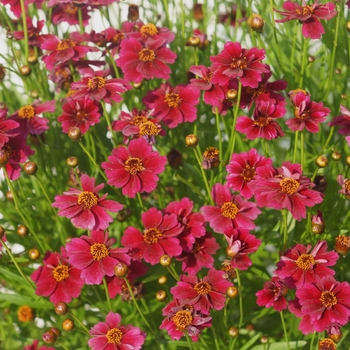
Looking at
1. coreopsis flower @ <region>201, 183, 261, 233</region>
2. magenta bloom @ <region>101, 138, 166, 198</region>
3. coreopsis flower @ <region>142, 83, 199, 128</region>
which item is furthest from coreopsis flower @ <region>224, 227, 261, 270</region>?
coreopsis flower @ <region>142, 83, 199, 128</region>

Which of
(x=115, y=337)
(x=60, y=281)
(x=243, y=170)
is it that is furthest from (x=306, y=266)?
(x=60, y=281)

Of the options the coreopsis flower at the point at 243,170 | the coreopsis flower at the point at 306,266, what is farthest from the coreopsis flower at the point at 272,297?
the coreopsis flower at the point at 243,170

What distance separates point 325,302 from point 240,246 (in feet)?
0.49

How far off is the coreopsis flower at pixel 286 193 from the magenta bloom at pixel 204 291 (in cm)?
15

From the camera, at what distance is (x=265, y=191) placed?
2.84ft

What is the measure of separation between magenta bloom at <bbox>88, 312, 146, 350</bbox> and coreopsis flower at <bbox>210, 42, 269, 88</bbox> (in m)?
0.42

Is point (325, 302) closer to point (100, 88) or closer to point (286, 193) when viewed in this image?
point (286, 193)

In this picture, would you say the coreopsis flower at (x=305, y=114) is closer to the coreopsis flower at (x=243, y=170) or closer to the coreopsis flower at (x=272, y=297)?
the coreopsis flower at (x=243, y=170)

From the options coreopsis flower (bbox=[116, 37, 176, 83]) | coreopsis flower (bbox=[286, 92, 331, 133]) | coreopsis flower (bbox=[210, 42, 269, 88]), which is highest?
coreopsis flower (bbox=[210, 42, 269, 88])

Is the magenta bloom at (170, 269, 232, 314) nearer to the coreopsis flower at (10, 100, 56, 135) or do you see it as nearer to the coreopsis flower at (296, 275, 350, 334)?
the coreopsis flower at (296, 275, 350, 334)

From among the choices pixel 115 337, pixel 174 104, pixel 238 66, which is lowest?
pixel 115 337

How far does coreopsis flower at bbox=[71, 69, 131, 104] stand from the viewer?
0.98m

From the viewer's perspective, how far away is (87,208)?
0.91 m

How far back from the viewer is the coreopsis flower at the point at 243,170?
0.92 m
